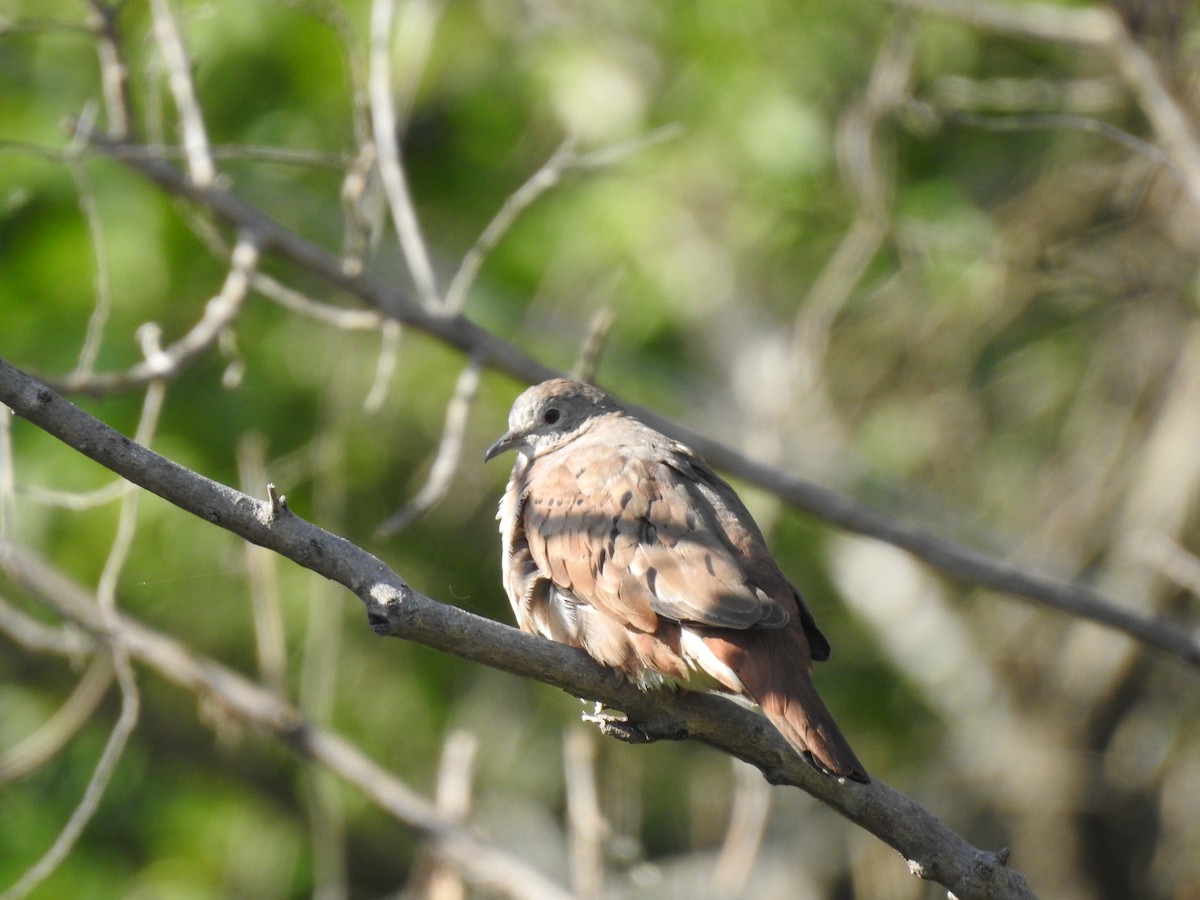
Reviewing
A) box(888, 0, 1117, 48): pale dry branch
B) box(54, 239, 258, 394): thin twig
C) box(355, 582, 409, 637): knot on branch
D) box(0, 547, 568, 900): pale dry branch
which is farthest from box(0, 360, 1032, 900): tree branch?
box(888, 0, 1117, 48): pale dry branch

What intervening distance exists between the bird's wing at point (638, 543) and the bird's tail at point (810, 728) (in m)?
0.19

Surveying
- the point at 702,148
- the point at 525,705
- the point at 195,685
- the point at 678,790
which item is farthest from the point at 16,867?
the point at 702,148

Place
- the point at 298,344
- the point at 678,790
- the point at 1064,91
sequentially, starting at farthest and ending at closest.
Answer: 1. the point at 678,790
2. the point at 298,344
3. the point at 1064,91

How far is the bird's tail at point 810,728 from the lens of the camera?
2.68 metres

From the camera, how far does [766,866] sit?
7664mm

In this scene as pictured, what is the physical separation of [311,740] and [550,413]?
5.27 feet

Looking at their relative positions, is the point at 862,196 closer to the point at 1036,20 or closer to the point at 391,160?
the point at 1036,20

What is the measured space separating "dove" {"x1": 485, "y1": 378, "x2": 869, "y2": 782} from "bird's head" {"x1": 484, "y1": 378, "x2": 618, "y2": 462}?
441 millimetres

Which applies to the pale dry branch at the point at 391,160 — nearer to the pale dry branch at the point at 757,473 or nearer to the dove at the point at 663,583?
the pale dry branch at the point at 757,473

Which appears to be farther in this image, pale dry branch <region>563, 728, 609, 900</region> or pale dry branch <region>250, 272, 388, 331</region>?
pale dry branch <region>563, 728, 609, 900</region>

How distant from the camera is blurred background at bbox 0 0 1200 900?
609 centimetres

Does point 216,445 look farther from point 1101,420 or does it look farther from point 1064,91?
point 1101,420

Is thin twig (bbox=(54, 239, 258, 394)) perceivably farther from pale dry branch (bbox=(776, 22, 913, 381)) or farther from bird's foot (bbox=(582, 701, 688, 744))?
pale dry branch (bbox=(776, 22, 913, 381))

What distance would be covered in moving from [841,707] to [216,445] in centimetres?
389
